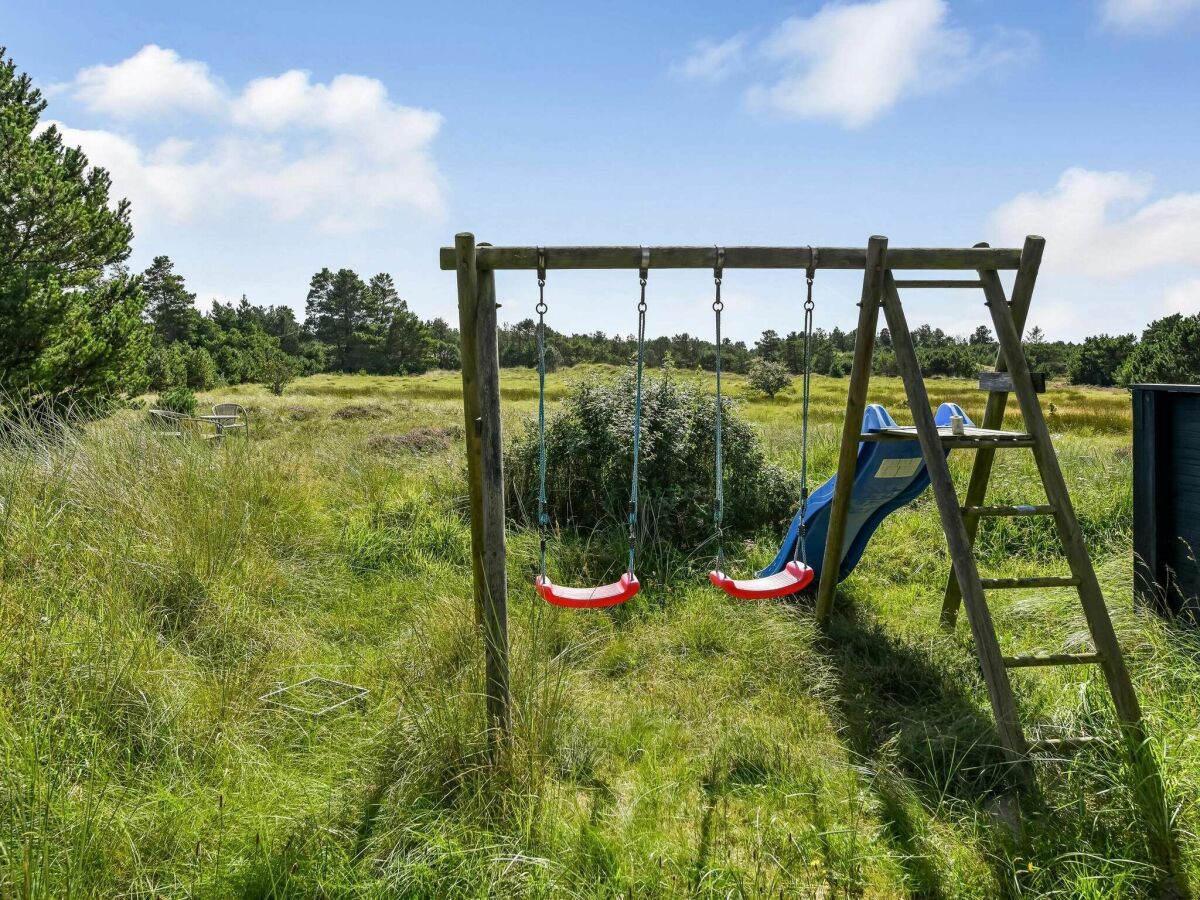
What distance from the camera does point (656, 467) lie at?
657cm

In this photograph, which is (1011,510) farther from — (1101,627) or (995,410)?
(995,410)

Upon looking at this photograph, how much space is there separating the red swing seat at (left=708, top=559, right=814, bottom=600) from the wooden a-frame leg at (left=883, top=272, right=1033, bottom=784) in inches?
33.6

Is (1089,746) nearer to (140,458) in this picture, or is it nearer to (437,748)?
(437,748)

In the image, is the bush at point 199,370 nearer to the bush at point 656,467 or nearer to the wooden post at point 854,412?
the bush at point 656,467

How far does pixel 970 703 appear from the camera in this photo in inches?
146

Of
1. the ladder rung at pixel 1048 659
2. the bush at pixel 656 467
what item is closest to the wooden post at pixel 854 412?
the ladder rung at pixel 1048 659

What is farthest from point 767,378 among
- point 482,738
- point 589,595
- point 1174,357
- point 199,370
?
point 482,738

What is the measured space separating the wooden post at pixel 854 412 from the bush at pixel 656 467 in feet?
5.85

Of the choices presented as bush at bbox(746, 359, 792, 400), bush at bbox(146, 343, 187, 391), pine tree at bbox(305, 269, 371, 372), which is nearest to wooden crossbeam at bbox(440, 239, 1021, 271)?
bush at bbox(146, 343, 187, 391)

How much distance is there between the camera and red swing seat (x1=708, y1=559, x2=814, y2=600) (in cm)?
383

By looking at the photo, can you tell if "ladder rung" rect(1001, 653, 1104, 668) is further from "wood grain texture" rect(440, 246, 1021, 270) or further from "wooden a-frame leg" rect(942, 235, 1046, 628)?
"wood grain texture" rect(440, 246, 1021, 270)

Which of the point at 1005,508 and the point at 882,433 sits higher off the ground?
the point at 882,433

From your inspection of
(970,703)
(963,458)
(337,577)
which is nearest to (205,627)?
(337,577)

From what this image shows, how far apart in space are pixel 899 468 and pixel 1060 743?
1.85 meters
